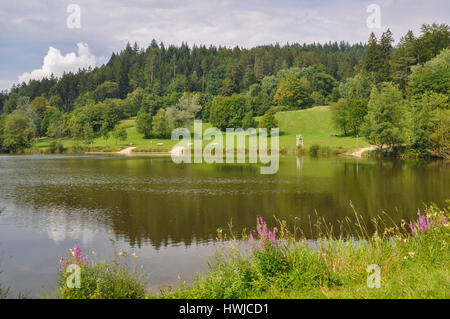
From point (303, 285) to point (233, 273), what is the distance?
1.75 metres

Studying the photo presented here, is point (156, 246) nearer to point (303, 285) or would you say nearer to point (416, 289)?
point (303, 285)

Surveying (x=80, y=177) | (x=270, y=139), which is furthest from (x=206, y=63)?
(x=80, y=177)

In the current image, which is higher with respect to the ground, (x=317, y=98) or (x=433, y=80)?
(x=317, y=98)

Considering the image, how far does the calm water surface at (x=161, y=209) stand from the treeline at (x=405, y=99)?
93.0 ft

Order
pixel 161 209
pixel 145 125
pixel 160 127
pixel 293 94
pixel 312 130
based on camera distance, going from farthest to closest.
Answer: pixel 293 94
pixel 145 125
pixel 160 127
pixel 312 130
pixel 161 209

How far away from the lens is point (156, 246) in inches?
552

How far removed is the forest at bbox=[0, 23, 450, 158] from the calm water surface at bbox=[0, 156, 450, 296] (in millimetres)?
33099

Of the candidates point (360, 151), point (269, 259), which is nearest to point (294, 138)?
point (360, 151)

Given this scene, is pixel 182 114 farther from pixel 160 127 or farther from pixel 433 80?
pixel 433 80

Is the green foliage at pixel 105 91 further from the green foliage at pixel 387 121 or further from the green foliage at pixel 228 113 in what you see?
the green foliage at pixel 387 121

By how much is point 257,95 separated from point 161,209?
4774 inches

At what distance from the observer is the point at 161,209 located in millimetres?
21109

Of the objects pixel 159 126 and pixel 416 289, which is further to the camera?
pixel 159 126

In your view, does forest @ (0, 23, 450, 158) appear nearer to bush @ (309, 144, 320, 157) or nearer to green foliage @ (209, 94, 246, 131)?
green foliage @ (209, 94, 246, 131)
